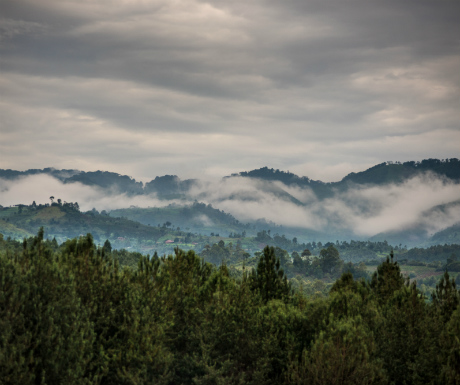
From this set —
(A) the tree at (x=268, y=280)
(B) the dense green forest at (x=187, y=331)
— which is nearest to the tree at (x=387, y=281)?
(B) the dense green forest at (x=187, y=331)

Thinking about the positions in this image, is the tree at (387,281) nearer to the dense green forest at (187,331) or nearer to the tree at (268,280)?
the dense green forest at (187,331)

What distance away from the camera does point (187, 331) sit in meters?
51.1

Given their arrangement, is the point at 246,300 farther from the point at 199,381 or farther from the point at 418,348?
the point at 418,348

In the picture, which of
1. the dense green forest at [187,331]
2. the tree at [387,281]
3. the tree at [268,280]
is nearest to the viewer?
the dense green forest at [187,331]

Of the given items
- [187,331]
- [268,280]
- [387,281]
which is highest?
[268,280]

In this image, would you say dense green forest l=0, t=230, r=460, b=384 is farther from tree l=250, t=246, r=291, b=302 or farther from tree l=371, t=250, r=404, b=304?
tree l=371, t=250, r=404, b=304

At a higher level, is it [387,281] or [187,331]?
[387,281]

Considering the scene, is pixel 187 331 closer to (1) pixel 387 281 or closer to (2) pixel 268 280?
(2) pixel 268 280

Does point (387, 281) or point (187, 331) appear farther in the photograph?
point (387, 281)

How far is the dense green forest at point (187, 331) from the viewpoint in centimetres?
3828

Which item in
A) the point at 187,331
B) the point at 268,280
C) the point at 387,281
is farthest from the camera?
the point at 387,281

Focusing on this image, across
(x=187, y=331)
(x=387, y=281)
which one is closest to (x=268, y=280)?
(x=187, y=331)

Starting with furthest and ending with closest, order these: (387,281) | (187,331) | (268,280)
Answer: (387,281) → (268,280) → (187,331)

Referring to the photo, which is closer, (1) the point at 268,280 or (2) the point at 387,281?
(1) the point at 268,280
